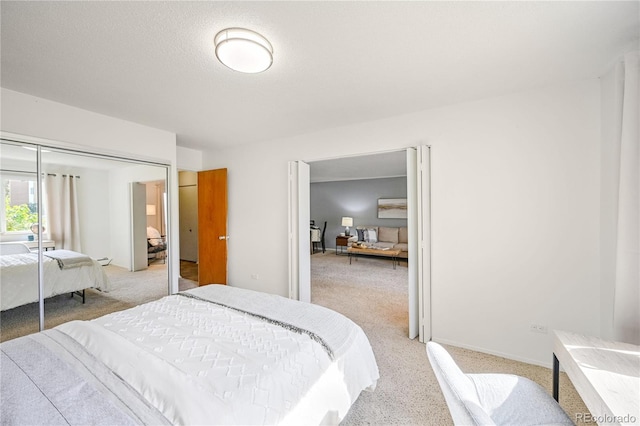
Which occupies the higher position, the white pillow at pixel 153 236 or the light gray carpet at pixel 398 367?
the white pillow at pixel 153 236

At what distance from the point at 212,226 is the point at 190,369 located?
345cm

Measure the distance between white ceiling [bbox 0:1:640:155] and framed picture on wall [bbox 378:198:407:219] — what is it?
504 centimetres

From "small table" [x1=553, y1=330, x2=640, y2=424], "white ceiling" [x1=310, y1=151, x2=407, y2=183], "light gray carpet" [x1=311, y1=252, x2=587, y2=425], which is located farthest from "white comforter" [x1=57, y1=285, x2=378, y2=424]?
"white ceiling" [x1=310, y1=151, x2=407, y2=183]

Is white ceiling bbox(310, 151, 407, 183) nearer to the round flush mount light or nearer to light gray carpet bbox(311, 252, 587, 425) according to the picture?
light gray carpet bbox(311, 252, 587, 425)

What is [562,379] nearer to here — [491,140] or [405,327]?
[405,327]

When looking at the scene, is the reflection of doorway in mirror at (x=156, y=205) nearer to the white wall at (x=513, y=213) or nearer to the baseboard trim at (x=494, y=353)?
the white wall at (x=513, y=213)

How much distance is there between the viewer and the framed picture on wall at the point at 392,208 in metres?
7.49

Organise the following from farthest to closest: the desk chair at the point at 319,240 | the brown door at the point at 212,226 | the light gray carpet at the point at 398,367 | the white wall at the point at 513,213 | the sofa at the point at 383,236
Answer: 1. the desk chair at the point at 319,240
2. the sofa at the point at 383,236
3. the brown door at the point at 212,226
4. the white wall at the point at 513,213
5. the light gray carpet at the point at 398,367

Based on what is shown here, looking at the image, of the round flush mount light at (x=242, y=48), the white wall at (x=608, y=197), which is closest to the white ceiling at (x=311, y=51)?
the round flush mount light at (x=242, y=48)

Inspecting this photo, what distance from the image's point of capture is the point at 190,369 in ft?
3.93

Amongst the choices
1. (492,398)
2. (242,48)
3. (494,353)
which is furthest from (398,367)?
(242,48)

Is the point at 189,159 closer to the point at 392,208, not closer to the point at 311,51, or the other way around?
the point at 311,51

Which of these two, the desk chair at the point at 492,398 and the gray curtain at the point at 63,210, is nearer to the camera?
the desk chair at the point at 492,398

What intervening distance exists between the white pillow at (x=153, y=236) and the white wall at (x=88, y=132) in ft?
0.46
